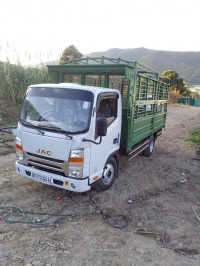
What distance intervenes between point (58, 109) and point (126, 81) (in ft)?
5.28

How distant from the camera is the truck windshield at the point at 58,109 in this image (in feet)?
12.1

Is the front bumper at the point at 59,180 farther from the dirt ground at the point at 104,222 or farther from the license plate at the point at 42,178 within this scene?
the dirt ground at the point at 104,222

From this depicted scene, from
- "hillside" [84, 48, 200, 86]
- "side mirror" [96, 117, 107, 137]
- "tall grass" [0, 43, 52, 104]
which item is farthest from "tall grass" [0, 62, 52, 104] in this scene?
"hillside" [84, 48, 200, 86]

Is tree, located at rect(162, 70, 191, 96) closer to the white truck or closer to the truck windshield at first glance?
the white truck

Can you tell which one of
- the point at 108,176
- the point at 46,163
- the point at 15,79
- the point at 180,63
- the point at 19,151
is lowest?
the point at 108,176

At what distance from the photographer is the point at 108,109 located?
4.38 m

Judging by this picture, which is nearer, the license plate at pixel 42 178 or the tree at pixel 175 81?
the license plate at pixel 42 178

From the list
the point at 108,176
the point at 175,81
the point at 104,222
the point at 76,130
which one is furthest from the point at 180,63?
the point at 104,222

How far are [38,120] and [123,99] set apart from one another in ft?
6.26

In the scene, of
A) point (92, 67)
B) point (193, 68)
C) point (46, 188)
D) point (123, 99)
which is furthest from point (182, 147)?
point (193, 68)

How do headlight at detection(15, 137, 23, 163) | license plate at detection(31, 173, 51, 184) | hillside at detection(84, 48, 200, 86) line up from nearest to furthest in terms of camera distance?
license plate at detection(31, 173, 51, 184), headlight at detection(15, 137, 23, 163), hillside at detection(84, 48, 200, 86)

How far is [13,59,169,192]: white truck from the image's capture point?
3.60m

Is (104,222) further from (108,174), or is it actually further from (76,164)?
(108,174)

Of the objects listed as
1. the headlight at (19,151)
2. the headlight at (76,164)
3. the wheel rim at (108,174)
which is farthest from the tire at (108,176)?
the headlight at (19,151)
